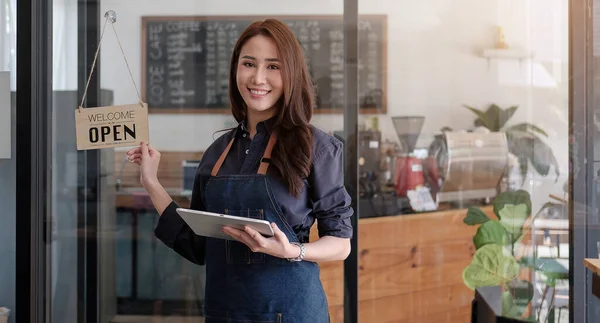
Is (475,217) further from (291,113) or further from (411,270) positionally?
(291,113)

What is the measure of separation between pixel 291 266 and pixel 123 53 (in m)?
1.57

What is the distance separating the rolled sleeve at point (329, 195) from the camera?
175 cm

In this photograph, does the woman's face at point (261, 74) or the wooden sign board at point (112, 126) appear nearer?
the woman's face at point (261, 74)

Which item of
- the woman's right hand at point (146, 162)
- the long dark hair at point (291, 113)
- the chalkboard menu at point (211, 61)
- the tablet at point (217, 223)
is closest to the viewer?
the tablet at point (217, 223)

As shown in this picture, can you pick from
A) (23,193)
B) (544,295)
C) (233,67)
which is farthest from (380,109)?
(23,193)

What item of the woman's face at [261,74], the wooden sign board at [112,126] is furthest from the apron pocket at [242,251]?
the wooden sign board at [112,126]

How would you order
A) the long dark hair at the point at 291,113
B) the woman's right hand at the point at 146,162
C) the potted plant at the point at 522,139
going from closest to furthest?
the long dark hair at the point at 291,113, the woman's right hand at the point at 146,162, the potted plant at the point at 522,139

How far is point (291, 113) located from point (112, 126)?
682mm

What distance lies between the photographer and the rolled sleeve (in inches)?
68.7

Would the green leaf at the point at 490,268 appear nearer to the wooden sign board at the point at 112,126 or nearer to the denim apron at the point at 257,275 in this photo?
the denim apron at the point at 257,275

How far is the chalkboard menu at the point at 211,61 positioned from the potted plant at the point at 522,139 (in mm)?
404

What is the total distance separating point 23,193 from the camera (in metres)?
2.77

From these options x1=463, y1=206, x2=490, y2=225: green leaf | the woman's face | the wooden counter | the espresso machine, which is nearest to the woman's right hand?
the woman's face

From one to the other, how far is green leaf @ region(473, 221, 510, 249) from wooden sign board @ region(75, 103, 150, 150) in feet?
4.53
